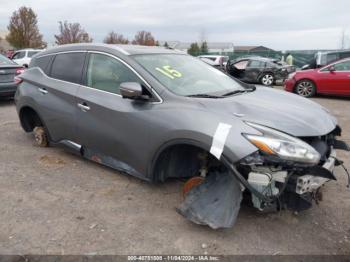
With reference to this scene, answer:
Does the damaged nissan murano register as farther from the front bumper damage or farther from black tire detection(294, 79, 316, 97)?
black tire detection(294, 79, 316, 97)

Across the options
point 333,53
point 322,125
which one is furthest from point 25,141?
point 333,53

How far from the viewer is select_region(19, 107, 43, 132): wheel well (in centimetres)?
525

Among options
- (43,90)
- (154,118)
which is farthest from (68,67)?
(154,118)

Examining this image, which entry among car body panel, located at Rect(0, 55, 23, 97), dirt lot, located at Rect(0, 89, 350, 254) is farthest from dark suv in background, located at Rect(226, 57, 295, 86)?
dirt lot, located at Rect(0, 89, 350, 254)

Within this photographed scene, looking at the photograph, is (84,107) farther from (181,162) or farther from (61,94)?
(181,162)

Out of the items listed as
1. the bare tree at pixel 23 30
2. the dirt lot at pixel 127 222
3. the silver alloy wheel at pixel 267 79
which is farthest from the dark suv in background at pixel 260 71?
the bare tree at pixel 23 30

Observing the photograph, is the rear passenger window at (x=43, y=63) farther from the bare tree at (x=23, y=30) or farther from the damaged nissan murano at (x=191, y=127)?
the bare tree at (x=23, y=30)

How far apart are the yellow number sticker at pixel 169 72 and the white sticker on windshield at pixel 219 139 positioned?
104 centimetres

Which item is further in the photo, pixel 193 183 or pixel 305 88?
pixel 305 88

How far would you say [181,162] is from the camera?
11.6 ft

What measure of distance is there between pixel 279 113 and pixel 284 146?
1.63 feet

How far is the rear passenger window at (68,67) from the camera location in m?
4.30

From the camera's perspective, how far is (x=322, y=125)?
3.13m

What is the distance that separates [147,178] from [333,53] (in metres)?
13.2
